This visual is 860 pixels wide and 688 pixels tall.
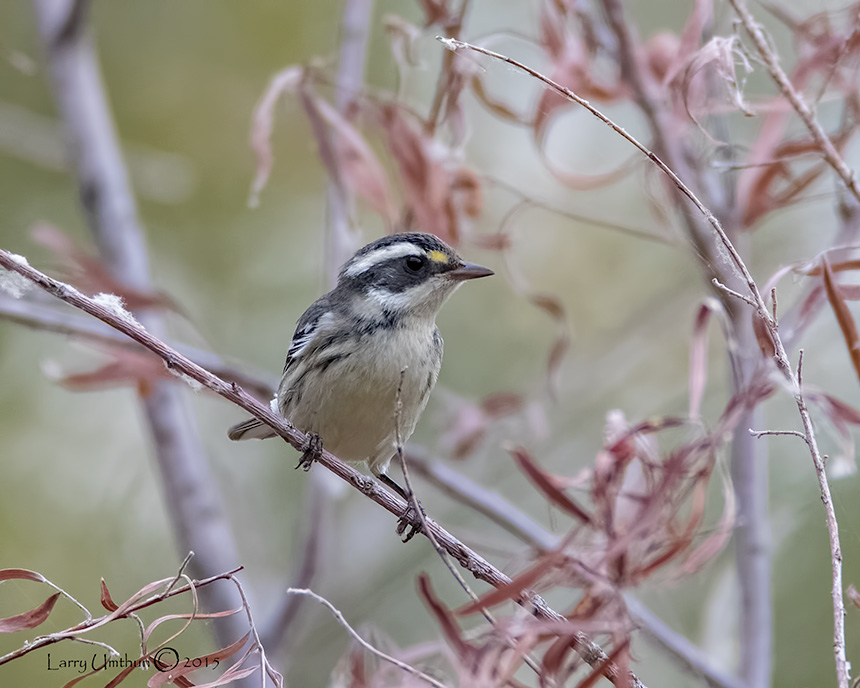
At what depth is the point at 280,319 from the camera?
6082 mm

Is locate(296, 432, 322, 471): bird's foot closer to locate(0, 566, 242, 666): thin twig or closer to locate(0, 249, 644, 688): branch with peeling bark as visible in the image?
locate(0, 249, 644, 688): branch with peeling bark

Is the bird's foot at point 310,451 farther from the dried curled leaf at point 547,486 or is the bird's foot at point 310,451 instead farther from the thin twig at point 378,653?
the dried curled leaf at point 547,486

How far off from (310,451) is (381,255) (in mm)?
1071

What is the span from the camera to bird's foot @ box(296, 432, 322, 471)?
2217 millimetres

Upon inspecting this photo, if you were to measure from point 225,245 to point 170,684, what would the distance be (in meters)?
4.56

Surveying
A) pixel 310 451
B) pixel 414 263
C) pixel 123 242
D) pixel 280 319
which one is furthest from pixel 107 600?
pixel 280 319

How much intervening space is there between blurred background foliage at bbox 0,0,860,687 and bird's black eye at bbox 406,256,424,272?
1.73 meters

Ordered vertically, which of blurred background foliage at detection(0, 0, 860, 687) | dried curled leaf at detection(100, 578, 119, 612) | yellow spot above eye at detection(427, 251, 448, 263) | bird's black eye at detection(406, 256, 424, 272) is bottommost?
blurred background foliage at detection(0, 0, 860, 687)

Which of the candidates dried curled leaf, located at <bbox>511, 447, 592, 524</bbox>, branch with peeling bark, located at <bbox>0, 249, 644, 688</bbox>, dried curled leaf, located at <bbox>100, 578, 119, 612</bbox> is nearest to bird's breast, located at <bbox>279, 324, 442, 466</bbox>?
branch with peeling bark, located at <bbox>0, 249, 644, 688</bbox>

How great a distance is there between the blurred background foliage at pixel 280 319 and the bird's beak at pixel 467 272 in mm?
1749

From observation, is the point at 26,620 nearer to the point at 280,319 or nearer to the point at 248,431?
the point at 248,431

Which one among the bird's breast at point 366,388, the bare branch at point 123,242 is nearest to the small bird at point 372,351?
the bird's breast at point 366,388

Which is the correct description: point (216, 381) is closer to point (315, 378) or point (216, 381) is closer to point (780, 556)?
point (315, 378)

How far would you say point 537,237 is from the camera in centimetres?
615
